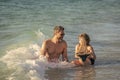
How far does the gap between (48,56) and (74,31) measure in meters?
5.02

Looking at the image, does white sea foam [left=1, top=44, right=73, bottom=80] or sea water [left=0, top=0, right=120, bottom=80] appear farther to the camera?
sea water [left=0, top=0, right=120, bottom=80]

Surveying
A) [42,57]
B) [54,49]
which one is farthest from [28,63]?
[54,49]

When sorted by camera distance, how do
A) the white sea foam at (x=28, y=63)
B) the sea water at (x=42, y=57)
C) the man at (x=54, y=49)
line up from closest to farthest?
1. the white sea foam at (x=28, y=63)
2. the sea water at (x=42, y=57)
3. the man at (x=54, y=49)

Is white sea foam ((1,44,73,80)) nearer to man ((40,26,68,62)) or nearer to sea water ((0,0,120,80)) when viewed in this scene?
sea water ((0,0,120,80))

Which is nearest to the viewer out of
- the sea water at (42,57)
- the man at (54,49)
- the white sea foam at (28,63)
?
the white sea foam at (28,63)

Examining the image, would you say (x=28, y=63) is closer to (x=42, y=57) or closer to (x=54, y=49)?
(x=42, y=57)

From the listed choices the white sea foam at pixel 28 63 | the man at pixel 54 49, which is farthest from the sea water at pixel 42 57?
the man at pixel 54 49

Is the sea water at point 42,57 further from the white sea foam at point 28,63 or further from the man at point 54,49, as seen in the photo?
the man at point 54,49

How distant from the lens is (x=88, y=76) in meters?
7.48

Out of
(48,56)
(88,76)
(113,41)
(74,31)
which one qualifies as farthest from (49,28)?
(88,76)

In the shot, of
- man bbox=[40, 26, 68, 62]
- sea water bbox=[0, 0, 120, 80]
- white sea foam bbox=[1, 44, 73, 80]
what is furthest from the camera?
man bbox=[40, 26, 68, 62]

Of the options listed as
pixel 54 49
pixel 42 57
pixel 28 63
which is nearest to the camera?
pixel 28 63

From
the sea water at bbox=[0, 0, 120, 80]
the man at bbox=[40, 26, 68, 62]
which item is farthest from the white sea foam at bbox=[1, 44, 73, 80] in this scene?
the man at bbox=[40, 26, 68, 62]

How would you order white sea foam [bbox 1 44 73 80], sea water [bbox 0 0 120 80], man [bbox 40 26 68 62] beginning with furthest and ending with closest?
man [bbox 40 26 68 62] → sea water [bbox 0 0 120 80] → white sea foam [bbox 1 44 73 80]
